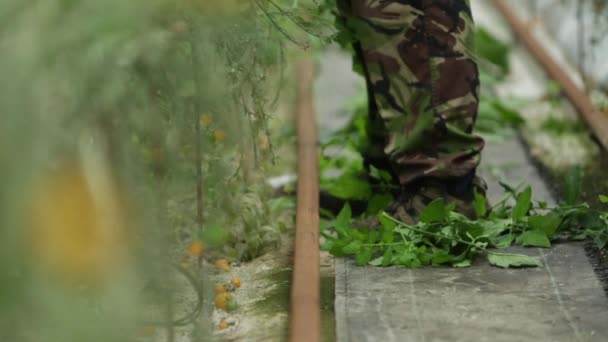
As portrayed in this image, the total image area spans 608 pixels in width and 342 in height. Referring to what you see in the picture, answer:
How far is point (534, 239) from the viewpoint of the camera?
3.93m

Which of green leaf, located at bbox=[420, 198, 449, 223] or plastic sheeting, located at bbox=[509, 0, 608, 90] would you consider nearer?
green leaf, located at bbox=[420, 198, 449, 223]

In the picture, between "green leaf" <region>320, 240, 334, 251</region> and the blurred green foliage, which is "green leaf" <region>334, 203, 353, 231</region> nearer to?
"green leaf" <region>320, 240, 334, 251</region>

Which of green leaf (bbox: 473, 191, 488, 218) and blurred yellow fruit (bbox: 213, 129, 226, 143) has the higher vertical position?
blurred yellow fruit (bbox: 213, 129, 226, 143)

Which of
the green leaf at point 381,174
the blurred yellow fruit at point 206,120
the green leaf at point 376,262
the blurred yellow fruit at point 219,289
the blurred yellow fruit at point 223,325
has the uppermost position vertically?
the blurred yellow fruit at point 206,120

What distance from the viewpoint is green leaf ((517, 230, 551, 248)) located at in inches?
154

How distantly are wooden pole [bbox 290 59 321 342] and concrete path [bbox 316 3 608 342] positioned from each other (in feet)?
0.44

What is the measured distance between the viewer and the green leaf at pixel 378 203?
14.4 ft

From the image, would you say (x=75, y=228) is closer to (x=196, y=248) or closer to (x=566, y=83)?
(x=196, y=248)

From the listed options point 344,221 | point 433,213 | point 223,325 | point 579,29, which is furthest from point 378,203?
point 579,29

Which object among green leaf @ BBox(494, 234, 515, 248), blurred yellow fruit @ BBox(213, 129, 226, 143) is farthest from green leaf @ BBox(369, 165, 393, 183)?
blurred yellow fruit @ BBox(213, 129, 226, 143)

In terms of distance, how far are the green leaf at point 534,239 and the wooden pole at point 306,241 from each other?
23.7 inches

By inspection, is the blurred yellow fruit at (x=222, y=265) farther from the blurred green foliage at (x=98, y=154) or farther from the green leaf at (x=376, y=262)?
the blurred green foliage at (x=98, y=154)

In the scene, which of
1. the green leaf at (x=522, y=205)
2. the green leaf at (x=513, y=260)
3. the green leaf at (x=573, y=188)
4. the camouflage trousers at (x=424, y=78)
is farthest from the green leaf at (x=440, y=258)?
the green leaf at (x=573, y=188)

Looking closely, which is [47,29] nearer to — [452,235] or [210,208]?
[210,208]
